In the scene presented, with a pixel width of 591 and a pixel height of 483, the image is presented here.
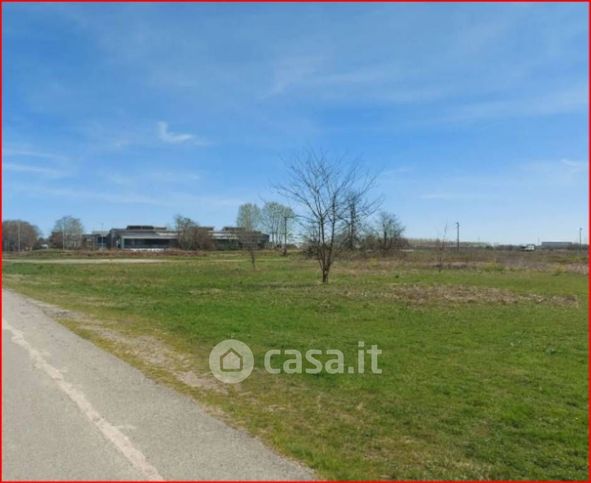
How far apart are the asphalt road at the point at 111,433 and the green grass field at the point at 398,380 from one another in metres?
0.38

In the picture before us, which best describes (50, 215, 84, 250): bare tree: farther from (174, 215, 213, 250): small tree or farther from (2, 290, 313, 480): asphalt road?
(2, 290, 313, 480): asphalt road

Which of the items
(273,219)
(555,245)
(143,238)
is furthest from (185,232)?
(555,245)

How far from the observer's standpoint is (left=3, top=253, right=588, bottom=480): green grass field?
15.6ft

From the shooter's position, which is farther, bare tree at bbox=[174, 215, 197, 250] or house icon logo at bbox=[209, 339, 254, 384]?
bare tree at bbox=[174, 215, 197, 250]

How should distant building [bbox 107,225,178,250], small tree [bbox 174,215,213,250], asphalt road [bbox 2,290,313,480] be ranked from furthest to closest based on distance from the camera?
distant building [bbox 107,225,178,250] < small tree [bbox 174,215,213,250] < asphalt road [bbox 2,290,313,480]

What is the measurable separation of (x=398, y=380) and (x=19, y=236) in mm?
99415

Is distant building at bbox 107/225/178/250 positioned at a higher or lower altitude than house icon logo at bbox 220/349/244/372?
higher

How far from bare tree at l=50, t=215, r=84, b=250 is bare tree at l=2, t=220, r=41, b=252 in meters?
4.35

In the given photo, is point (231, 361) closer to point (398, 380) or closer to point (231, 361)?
point (231, 361)

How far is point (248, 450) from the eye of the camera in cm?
462

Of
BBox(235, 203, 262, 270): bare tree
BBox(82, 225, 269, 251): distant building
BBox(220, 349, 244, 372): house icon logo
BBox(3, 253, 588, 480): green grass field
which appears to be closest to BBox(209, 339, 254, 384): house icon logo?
BBox(220, 349, 244, 372): house icon logo

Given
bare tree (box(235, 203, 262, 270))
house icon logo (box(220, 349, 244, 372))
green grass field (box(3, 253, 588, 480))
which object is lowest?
house icon logo (box(220, 349, 244, 372))

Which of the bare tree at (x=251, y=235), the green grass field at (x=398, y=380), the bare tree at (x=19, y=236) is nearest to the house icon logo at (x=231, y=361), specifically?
the green grass field at (x=398, y=380)

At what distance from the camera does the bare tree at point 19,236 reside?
89.6 m
